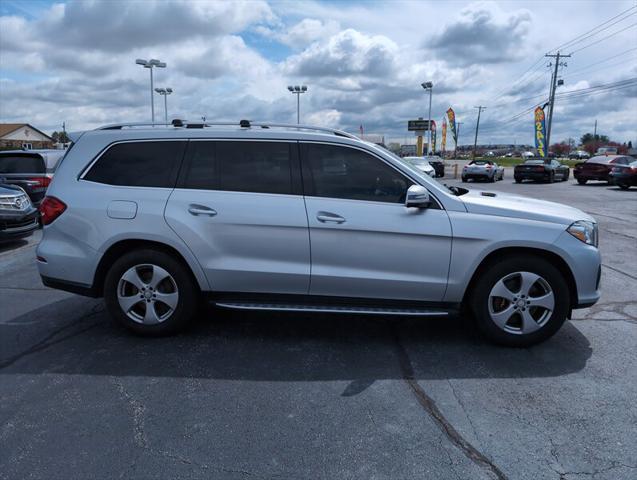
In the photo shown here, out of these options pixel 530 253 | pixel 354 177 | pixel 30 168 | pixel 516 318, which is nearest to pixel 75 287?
pixel 354 177

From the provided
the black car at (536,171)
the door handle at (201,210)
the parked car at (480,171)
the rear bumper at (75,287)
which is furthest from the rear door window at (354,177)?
the black car at (536,171)

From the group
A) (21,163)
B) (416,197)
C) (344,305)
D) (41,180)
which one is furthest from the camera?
(21,163)

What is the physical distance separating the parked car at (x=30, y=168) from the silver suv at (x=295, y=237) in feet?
24.3

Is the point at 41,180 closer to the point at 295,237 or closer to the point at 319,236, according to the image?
the point at 295,237

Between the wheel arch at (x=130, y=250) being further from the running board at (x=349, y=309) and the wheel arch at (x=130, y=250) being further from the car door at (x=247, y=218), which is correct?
the running board at (x=349, y=309)

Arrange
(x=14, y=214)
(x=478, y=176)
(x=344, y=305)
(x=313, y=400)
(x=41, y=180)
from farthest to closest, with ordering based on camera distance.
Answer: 1. (x=478, y=176)
2. (x=41, y=180)
3. (x=14, y=214)
4. (x=344, y=305)
5. (x=313, y=400)

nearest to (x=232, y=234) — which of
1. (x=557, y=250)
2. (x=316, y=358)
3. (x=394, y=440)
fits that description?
(x=316, y=358)

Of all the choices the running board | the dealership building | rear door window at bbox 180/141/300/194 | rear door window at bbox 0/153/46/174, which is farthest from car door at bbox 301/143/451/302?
the dealership building

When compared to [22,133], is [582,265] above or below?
below

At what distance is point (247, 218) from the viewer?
4.06 m

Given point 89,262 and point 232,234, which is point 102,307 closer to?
point 89,262

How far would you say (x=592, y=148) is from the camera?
113 metres

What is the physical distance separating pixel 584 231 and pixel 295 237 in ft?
7.82

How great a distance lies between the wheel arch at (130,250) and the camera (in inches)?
166
